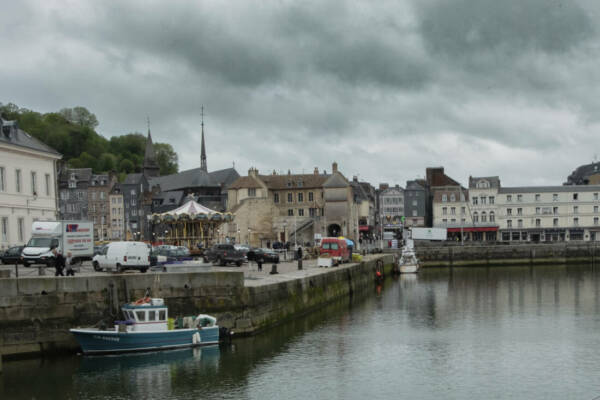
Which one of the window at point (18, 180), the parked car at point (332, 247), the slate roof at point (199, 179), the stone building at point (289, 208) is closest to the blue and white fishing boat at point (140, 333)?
the window at point (18, 180)

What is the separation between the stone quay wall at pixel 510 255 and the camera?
281ft

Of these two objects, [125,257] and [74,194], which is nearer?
[125,257]

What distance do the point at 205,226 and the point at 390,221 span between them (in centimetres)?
7028

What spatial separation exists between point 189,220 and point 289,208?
46.3 metres

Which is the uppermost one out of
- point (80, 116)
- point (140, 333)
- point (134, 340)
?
point (80, 116)

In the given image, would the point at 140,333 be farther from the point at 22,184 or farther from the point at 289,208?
the point at 289,208

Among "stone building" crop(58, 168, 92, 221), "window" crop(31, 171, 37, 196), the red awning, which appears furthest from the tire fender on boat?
"stone building" crop(58, 168, 92, 221)

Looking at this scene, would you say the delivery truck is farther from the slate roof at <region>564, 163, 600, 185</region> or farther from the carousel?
the slate roof at <region>564, 163, 600, 185</region>

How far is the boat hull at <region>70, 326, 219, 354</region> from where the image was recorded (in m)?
26.4

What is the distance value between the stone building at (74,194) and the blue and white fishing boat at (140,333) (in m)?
106

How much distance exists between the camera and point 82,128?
14738 centimetres

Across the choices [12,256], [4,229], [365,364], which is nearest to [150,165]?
[4,229]

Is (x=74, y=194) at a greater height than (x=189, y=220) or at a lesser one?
greater

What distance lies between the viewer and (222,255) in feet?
147
